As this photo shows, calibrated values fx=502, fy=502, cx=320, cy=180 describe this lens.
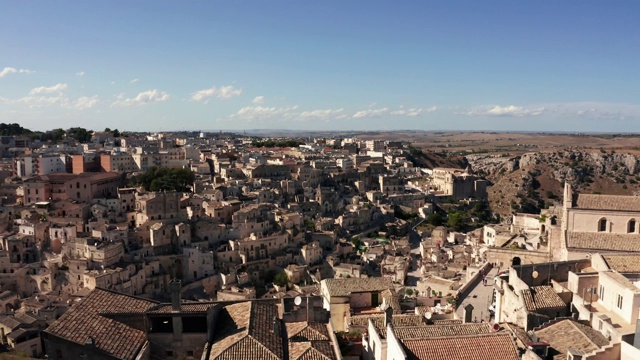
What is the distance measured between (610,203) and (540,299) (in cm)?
977

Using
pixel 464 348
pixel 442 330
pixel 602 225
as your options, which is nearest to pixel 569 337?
pixel 442 330

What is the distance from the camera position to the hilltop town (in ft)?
37.8

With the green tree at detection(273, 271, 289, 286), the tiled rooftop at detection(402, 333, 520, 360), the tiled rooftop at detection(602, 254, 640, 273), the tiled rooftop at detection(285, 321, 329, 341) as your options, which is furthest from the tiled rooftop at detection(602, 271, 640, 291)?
the green tree at detection(273, 271, 289, 286)

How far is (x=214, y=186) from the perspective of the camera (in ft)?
166

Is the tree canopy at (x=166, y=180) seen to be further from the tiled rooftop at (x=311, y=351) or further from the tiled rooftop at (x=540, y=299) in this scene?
the tiled rooftop at (x=311, y=351)

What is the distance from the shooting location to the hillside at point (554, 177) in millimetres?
74250

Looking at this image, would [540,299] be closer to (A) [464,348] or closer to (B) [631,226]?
(A) [464,348]

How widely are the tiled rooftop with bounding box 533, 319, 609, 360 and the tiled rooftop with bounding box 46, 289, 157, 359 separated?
32.6 feet

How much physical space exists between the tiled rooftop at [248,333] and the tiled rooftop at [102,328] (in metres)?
1.77

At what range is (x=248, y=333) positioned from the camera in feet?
36.9

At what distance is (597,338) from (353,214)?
37801mm

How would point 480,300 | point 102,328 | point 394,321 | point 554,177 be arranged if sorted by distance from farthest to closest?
point 554,177 → point 480,300 → point 394,321 → point 102,328

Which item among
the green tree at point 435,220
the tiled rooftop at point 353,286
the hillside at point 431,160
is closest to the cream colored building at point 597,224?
the tiled rooftop at point 353,286

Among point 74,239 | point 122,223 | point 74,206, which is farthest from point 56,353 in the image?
point 74,206
